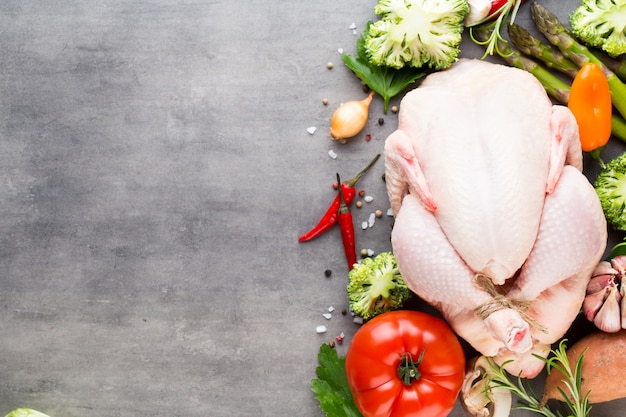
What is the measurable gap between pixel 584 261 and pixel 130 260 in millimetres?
1506

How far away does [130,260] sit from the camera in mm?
2320

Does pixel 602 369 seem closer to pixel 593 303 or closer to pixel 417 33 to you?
pixel 593 303

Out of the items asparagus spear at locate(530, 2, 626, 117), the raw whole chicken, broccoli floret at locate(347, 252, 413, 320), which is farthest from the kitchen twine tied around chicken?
asparagus spear at locate(530, 2, 626, 117)

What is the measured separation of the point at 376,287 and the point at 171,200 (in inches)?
31.2

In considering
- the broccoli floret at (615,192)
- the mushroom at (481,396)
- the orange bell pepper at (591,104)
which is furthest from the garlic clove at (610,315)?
the orange bell pepper at (591,104)

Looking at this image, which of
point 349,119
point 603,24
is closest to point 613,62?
point 603,24

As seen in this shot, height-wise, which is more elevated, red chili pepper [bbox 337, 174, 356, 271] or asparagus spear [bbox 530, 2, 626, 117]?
asparagus spear [bbox 530, 2, 626, 117]

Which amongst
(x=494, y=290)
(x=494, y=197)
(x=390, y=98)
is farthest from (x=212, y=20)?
(x=494, y=290)

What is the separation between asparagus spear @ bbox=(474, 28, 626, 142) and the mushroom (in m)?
0.90

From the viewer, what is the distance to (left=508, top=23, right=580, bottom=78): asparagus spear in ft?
7.20

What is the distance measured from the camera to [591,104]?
6.75ft

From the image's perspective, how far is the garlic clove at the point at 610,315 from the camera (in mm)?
1957

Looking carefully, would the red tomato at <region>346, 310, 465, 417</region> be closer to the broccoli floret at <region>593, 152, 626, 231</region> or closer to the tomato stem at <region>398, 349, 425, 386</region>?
the tomato stem at <region>398, 349, 425, 386</region>

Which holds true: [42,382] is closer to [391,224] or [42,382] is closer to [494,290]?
[391,224]
